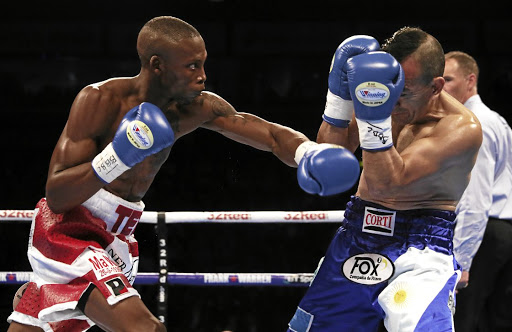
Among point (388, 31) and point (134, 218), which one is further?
point (388, 31)

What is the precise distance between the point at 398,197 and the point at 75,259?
1026 millimetres

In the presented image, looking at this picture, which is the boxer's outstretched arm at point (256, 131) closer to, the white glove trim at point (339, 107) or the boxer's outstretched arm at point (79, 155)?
the white glove trim at point (339, 107)

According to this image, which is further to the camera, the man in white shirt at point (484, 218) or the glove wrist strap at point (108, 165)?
the man in white shirt at point (484, 218)

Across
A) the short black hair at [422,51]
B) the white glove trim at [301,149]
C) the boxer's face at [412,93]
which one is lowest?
the white glove trim at [301,149]

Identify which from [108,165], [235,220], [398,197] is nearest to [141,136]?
[108,165]

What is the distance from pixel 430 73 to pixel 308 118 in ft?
15.2

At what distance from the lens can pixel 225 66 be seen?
278 inches

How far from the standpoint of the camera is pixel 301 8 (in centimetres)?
737

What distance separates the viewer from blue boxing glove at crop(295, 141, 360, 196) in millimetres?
1923

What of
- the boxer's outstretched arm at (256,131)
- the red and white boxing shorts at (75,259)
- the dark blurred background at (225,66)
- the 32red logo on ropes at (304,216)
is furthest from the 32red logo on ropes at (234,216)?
the dark blurred background at (225,66)

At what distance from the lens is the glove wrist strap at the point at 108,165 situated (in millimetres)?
2023

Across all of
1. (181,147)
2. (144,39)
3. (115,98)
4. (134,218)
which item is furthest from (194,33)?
(181,147)

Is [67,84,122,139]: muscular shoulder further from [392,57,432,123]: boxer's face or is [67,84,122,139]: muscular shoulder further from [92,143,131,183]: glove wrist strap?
[392,57,432,123]: boxer's face

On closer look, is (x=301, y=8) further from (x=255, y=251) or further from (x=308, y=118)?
(x=255, y=251)
